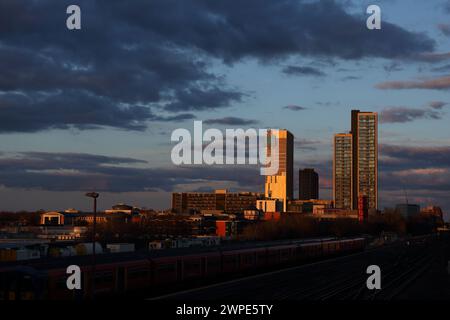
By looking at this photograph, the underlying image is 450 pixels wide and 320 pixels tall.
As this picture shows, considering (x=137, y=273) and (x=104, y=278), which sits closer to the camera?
(x=104, y=278)

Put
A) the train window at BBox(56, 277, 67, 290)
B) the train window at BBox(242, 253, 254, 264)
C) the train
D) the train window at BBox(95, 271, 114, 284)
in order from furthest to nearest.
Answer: the train window at BBox(242, 253, 254, 264), the train window at BBox(95, 271, 114, 284), the train window at BBox(56, 277, 67, 290), the train

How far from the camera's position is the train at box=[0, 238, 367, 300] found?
107 ft

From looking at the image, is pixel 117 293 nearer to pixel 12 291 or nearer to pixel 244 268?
pixel 12 291

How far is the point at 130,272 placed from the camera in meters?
41.9

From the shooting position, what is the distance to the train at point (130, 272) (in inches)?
1288

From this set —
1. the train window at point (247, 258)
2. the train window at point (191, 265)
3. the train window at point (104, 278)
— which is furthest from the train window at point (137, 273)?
the train window at point (247, 258)

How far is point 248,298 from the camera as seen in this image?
42.5 m

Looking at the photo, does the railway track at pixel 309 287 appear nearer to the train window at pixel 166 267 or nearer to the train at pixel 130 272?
the train at pixel 130 272

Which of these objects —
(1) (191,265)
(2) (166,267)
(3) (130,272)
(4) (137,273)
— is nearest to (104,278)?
(3) (130,272)

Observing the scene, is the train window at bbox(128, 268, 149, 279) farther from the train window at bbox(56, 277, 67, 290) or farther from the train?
the train window at bbox(56, 277, 67, 290)

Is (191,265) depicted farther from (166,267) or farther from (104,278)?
(104,278)

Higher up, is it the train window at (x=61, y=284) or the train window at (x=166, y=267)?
the train window at (x=61, y=284)

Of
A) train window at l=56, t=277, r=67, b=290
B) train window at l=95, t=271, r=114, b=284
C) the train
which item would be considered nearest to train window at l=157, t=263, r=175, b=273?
the train

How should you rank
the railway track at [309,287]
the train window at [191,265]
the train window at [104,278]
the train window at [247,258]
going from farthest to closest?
1. the train window at [247,258]
2. the train window at [191,265]
3. the railway track at [309,287]
4. the train window at [104,278]
